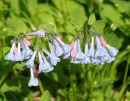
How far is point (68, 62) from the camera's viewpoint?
6.47ft

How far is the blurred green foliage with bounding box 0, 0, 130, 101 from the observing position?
2.01m

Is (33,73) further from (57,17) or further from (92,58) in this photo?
(57,17)

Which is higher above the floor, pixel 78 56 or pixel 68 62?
pixel 78 56

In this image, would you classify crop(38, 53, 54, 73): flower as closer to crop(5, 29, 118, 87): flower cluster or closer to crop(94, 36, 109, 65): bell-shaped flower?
crop(5, 29, 118, 87): flower cluster

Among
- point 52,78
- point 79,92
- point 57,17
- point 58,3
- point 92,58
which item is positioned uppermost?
point 58,3

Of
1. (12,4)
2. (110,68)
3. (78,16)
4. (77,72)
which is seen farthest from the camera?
(12,4)

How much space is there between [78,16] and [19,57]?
48.7 inches

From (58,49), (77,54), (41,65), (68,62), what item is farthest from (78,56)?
(68,62)

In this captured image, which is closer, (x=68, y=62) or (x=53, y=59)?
(x=53, y=59)

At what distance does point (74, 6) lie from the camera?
8.64ft

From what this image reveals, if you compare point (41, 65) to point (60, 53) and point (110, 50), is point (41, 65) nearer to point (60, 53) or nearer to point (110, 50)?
point (60, 53)

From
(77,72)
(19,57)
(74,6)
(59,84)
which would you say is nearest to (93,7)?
(74,6)

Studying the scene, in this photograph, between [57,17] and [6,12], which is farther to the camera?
[6,12]

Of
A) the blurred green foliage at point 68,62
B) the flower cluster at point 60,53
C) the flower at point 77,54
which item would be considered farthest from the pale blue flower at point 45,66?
the blurred green foliage at point 68,62
